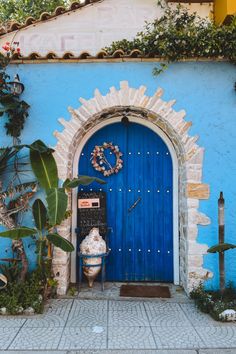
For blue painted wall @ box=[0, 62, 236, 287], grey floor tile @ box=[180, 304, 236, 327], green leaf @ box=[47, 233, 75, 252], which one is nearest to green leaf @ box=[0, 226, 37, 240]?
green leaf @ box=[47, 233, 75, 252]

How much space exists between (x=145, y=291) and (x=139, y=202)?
1411mm

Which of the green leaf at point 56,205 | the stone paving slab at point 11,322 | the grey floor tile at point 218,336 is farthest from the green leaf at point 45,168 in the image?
the grey floor tile at point 218,336

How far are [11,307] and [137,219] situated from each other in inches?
92.6

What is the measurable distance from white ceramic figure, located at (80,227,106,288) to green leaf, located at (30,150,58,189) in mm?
1000

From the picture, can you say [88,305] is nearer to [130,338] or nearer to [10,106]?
[130,338]

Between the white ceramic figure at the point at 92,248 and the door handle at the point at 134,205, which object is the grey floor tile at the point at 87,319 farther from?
the door handle at the point at 134,205

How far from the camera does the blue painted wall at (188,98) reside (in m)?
5.18

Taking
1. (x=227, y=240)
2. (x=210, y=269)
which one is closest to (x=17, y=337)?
(x=210, y=269)

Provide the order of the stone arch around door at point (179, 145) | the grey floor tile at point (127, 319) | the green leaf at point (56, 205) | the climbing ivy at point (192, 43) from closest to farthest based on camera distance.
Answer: the green leaf at point (56, 205), the grey floor tile at point (127, 319), the climbing ivy at point (192, 43), the stone arch around door at point (179, 145)

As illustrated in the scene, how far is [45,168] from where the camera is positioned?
5.01 metres

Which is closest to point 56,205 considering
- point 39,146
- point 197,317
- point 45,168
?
point 45,168

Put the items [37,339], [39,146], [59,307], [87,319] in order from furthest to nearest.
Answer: [39,146] < [59,307] < [87,319] < [37,339]

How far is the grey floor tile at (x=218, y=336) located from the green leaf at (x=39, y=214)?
2422 millimetres

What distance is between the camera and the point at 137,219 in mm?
5766
